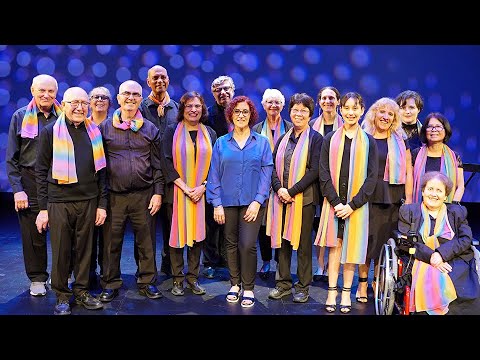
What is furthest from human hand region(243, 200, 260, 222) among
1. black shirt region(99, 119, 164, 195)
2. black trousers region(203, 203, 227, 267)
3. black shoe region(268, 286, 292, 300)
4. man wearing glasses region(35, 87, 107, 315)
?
man wearing glasses region(35, 87, 107, 315)

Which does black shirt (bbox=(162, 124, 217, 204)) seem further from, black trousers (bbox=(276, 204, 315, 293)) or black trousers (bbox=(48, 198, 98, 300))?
black trousers (bbox=(276, 204, 315, 293))

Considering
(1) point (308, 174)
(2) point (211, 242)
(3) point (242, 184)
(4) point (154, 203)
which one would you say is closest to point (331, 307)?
(1) point (308, 174)

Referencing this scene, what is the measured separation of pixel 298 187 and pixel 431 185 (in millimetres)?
871

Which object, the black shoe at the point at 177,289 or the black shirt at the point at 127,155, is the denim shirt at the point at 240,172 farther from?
the black shoe at the point at 177,289

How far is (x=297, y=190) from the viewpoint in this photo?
3783 mm

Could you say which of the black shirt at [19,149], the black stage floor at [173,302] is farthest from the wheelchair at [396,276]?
the black shirt at [19,149]

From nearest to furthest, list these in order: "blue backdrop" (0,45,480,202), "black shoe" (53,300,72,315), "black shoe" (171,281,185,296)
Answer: "black shoe" (53,300,72,315), "black shoe" (171,281,185,296), "blue backdrop" (0,45,480,202)

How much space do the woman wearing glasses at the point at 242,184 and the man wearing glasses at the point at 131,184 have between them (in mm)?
434

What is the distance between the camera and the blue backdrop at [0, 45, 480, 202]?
241 inches

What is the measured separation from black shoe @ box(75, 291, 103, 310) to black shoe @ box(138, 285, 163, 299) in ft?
1.22

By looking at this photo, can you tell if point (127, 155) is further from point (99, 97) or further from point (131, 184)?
point (99, 97)

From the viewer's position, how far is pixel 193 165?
393 centimetres

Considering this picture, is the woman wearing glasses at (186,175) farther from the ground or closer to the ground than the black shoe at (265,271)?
farther from the ground

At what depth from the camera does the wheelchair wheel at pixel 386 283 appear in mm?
3156
